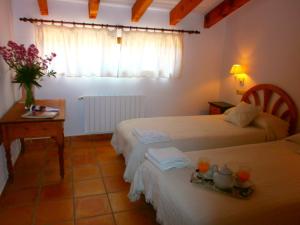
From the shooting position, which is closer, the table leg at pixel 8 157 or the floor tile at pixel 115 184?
the table leg at pixel 8 157

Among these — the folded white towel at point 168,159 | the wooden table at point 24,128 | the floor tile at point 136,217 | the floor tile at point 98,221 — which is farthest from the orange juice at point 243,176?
the wooden table at point 24,128

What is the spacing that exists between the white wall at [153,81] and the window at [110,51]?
17cm

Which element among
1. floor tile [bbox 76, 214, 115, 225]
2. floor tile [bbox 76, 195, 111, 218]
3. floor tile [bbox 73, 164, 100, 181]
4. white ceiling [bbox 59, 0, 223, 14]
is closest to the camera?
floor tile [bbox 76, 214, 115, 225]

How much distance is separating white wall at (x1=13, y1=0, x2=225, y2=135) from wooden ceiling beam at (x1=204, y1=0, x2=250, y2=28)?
0.15m

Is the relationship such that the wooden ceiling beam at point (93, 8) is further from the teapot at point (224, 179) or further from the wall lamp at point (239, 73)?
the teapot at point (224, 179)

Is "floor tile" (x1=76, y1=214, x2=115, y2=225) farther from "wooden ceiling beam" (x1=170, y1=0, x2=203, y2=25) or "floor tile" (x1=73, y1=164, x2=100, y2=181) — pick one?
"wooden ceiling beam" (x1=170, y1=0, x2=203, y2=25)

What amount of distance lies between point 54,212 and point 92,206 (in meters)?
0.34

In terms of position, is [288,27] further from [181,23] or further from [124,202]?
[124,202]

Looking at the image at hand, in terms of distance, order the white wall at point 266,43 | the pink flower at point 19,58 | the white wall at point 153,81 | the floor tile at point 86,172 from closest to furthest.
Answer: the pink flower at point 19,58 → the floor tile at point 86,172 → the white wall at point 266,43 → the white wall at point 153,81

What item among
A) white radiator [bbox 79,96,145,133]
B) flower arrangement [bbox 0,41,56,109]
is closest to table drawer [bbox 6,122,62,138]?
flower arrangement [bbox 0,41,56,109]

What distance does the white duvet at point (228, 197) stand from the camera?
1368mm

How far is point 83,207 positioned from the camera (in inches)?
86.1

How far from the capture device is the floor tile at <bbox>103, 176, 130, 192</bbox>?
251cm

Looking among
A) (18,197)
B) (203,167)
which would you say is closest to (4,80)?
(18,197)
